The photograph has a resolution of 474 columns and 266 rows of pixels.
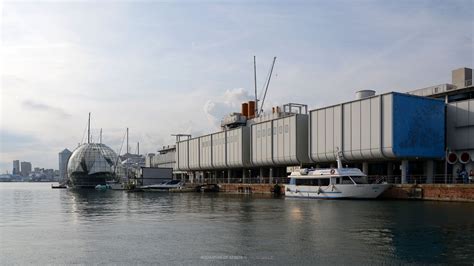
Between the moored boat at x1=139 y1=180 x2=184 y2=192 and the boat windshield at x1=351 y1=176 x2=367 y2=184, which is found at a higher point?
the boat windshield at x1=351 y1=176 x2=367 y2=184

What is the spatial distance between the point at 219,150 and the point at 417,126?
213 feet

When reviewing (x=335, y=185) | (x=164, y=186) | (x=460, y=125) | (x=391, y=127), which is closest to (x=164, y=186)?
(x=164, y=186)

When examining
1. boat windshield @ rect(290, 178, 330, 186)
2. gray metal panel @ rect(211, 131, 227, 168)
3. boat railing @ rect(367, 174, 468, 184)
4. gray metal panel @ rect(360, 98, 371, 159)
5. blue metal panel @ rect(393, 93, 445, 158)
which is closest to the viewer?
blue metal panel @ rect(393, 93, 445, 158)

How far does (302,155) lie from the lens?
100750mm

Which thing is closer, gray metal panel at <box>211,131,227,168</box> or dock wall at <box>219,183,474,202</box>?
dock wall at <box>219,183,474,202</box>

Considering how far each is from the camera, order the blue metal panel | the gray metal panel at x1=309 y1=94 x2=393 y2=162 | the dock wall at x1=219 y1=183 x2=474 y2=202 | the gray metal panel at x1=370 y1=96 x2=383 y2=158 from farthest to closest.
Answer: the gray metal panel at x1=370 y1=96 x2=383 y2=158
the gray metal panel at x1=309 y1=94 x2=393 y2=162
the blue metal panel
the dock wall at x1=219 y1=183 x2=474 y2=202

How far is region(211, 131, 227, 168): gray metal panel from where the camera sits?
13138cm

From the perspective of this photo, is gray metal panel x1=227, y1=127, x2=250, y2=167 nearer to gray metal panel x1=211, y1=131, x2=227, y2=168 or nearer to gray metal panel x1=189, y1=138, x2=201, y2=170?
gray metal panel x1=211, y1=131, x2=227, y2=168

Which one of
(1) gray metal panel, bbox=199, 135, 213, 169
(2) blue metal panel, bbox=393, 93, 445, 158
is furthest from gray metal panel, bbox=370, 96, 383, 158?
(1) gray metal panel, bbox=199, 135, 213, 169

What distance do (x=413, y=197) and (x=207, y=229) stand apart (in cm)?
4288

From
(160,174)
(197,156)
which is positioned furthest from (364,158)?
(160,174)

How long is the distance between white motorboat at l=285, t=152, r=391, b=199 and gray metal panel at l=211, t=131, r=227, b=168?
49.1 meters

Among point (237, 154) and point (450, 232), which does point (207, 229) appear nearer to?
point (450, 232)

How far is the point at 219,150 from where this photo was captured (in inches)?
A: 5285
